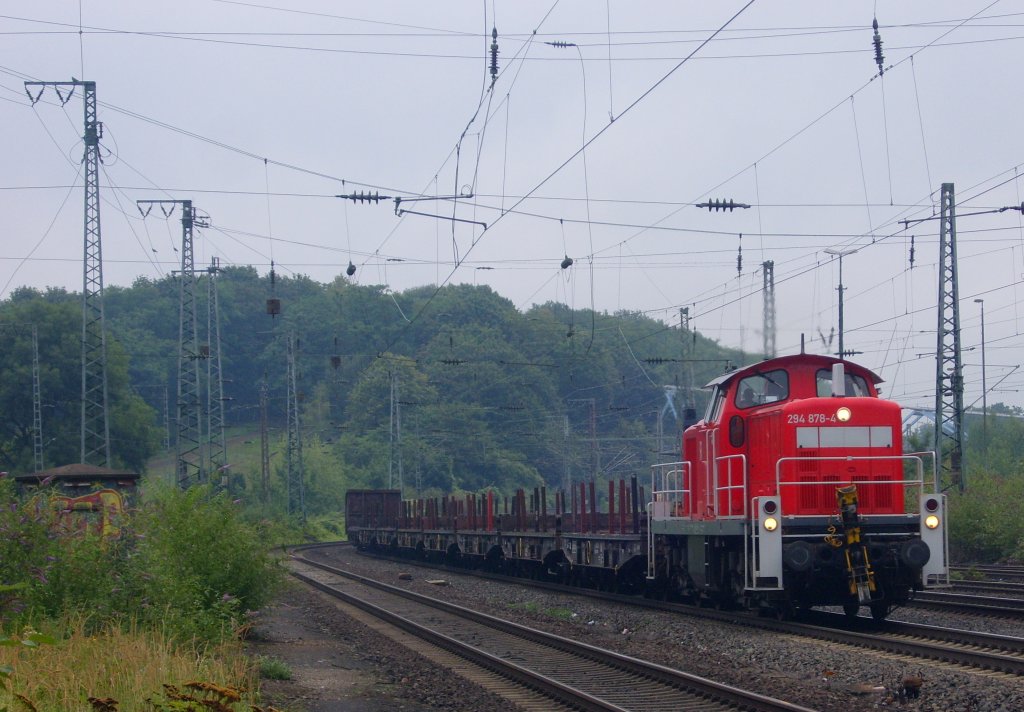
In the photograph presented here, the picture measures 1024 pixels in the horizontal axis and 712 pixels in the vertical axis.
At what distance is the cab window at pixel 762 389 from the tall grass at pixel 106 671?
794 cm

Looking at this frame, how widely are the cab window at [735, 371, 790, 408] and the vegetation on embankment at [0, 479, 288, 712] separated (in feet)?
23.4

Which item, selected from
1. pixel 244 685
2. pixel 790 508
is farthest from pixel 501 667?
pixel 790 508

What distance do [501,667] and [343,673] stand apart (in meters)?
1.76

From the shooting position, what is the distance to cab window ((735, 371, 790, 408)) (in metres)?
14.3

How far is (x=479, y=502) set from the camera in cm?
3028

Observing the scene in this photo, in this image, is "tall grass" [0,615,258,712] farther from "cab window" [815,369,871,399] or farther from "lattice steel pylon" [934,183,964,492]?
"lattice steel pylon" [934,183,964,492]

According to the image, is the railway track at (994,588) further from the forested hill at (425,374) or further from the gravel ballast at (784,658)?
the forested hill at (425,374)

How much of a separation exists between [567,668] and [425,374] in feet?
191

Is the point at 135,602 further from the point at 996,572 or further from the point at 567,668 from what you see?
the point at 996,572

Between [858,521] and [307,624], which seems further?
[307,624]

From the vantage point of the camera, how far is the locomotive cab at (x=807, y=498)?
41.4ft

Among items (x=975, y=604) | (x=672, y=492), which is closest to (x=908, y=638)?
(x=975, y=604)

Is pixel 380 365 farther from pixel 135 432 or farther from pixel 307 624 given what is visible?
pixel 307 624

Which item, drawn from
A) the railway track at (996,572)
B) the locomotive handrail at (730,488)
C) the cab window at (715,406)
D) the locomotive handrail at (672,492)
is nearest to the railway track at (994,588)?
the railway track at (996,572)
